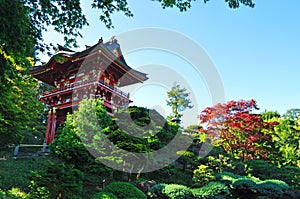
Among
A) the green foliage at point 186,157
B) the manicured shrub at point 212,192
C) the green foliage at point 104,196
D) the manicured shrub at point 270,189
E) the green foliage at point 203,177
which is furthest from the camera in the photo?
the green foliage at point 186,157

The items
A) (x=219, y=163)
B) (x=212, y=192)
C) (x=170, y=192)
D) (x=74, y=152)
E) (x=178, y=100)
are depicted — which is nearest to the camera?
(x=170, y=192)

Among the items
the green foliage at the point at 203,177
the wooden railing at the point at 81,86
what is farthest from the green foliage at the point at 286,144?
the wooden railing at the point at 81,86

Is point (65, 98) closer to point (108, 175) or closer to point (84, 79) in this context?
point (84, 79)

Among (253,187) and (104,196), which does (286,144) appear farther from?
(104,196)

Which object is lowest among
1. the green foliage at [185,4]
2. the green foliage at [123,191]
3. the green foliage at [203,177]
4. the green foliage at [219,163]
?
the green foliage at [123,191]

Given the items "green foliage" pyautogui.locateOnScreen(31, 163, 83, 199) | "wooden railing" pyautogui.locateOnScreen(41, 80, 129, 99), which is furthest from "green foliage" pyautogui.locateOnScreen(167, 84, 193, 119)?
"green foliage" pyautogui.locateOnScreen(31, 163, 83, 199)

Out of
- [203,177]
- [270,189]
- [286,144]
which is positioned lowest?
[270,189]

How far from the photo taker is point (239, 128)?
13.9m

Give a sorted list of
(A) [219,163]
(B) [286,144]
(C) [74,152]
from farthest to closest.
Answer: (B) [286,144]
(A) [219,163]
(C) [74,152]

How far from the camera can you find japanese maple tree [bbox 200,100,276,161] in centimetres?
1396

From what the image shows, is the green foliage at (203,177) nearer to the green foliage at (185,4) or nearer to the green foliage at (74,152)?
the green foliage at (74,152)

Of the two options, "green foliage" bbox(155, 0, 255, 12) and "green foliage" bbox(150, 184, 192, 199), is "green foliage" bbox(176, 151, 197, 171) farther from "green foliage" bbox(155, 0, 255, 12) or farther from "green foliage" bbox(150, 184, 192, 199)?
"green foliage" bbox(155, 0, 255, 12)

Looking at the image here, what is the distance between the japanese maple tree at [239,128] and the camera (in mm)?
13961

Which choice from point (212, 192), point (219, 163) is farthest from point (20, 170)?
point (219, 163)
